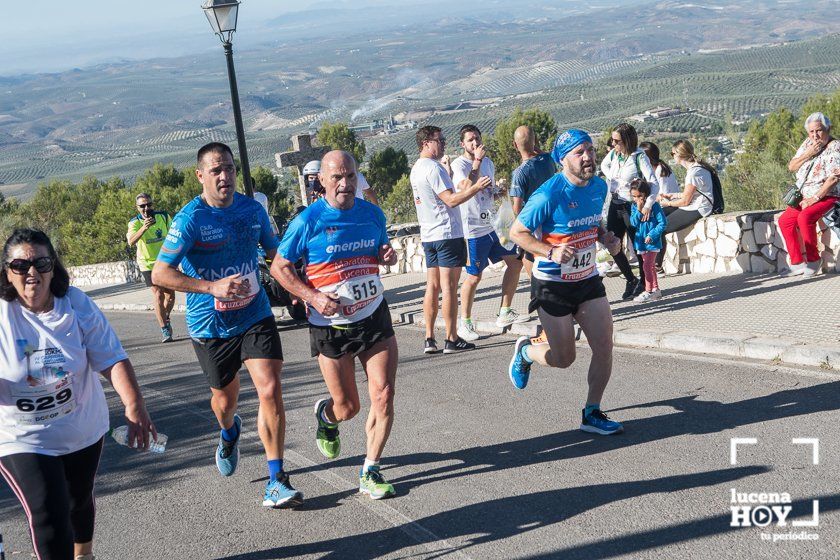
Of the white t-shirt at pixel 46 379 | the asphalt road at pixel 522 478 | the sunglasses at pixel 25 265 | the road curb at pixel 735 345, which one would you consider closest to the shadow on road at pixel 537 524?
the asphalt road at pixel 522 478

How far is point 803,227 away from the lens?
1055cm

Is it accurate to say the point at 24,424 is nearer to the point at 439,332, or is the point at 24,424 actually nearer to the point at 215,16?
the point at 439,332

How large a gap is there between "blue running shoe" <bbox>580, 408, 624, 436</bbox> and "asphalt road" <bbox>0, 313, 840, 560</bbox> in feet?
0.21

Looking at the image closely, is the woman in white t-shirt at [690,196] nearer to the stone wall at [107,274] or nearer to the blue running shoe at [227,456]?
the blue running shoe at [227,456]

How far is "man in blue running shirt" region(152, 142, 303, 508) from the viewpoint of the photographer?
5969mm

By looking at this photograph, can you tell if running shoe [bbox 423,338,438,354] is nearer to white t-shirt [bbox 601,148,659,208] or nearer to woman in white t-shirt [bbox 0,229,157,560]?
white t-shirt [bbox 601,148,659,208]

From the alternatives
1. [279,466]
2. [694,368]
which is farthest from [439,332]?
[279,466]

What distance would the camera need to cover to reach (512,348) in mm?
9898

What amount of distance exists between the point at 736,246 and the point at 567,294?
231 inches

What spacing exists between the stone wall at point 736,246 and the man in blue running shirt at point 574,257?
503cm

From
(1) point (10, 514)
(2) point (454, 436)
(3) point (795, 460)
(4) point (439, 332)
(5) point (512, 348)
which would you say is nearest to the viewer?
(3) point (795, 460)

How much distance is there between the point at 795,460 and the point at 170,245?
3.67 m

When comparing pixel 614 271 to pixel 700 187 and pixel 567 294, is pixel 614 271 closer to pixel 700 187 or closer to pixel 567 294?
pixel 700 187

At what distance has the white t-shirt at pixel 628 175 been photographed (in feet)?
37.1
